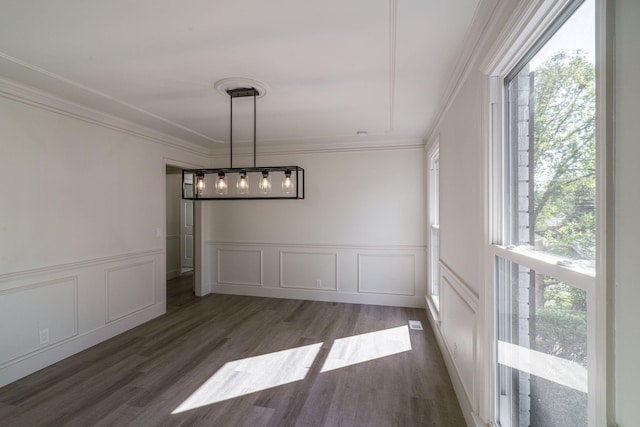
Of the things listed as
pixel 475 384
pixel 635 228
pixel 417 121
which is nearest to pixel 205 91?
pixel 417 121

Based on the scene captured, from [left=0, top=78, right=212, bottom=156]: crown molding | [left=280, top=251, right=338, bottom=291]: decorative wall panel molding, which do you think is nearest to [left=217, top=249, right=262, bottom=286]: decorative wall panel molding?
[left=280, top=251, right=338, bottom=291]: decorative wall panel molding

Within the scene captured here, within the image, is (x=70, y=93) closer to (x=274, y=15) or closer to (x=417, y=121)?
(x=274, y=15)

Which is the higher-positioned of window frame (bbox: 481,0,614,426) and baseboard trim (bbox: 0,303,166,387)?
window frame (bbox: 481,0,614,426)

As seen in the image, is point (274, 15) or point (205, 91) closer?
point (274, 15)

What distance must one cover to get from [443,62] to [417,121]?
1392mm

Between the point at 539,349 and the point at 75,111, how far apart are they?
4.01 meters

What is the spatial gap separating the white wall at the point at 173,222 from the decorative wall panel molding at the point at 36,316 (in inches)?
140

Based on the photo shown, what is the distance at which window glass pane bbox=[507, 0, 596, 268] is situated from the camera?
0.87m

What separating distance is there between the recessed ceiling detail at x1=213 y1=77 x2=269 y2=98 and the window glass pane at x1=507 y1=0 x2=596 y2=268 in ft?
5.91

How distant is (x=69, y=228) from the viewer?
2818 mm

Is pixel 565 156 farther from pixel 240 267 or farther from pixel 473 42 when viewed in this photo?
pixel 240 267

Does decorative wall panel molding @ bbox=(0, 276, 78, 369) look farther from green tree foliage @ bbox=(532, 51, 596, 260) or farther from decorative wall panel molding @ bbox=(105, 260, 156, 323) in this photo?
green tree foliage @ bbox=(532, 51, 596, 260)

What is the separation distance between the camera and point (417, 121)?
3.39 meters

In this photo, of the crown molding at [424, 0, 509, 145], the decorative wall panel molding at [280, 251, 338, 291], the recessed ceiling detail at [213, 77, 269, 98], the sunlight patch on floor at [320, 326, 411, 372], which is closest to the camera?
the crown molding at [424, 0, 509, 145]
